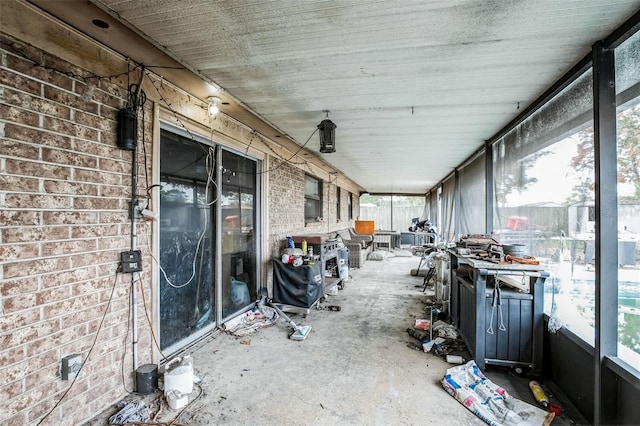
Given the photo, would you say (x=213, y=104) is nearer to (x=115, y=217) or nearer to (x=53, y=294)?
(x=115, y=217)

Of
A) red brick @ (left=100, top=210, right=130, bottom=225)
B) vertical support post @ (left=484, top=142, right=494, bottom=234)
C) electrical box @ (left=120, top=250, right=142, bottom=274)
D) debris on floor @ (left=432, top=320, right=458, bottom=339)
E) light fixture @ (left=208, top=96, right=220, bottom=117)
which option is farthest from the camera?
vertical support post @ (left=484, top=142, right=494, bottom=234)

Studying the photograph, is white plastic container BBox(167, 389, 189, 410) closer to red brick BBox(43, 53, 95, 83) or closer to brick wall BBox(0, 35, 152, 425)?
brick wall BBox(0, 35, 152, 425)

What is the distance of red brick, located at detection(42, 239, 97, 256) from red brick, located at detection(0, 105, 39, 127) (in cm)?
72

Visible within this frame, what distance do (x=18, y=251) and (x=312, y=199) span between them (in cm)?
580

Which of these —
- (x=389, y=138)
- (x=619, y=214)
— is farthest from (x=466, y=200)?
(x=619, y=214)

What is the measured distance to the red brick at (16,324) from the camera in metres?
1.58

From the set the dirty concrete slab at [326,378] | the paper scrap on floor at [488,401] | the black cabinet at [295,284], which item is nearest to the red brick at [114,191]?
the dirty concrete slab at [326,378]

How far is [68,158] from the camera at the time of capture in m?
1.90

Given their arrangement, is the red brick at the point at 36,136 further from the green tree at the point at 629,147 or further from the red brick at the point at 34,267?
the green tree at the point at 629,147

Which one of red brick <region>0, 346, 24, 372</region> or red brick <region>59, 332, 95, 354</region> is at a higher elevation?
red brick <region>0, 346, 24, 372</region>

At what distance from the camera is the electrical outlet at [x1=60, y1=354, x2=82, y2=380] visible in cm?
185

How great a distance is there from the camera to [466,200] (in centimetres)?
629

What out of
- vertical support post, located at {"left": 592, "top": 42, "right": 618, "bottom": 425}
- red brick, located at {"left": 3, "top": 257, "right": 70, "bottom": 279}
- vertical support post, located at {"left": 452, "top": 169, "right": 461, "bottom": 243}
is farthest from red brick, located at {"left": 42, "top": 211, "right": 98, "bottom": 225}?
vertical support post, located at {"left": 452, "top": 169, "right": 461, "bottom": 243}

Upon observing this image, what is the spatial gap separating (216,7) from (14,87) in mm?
1194
